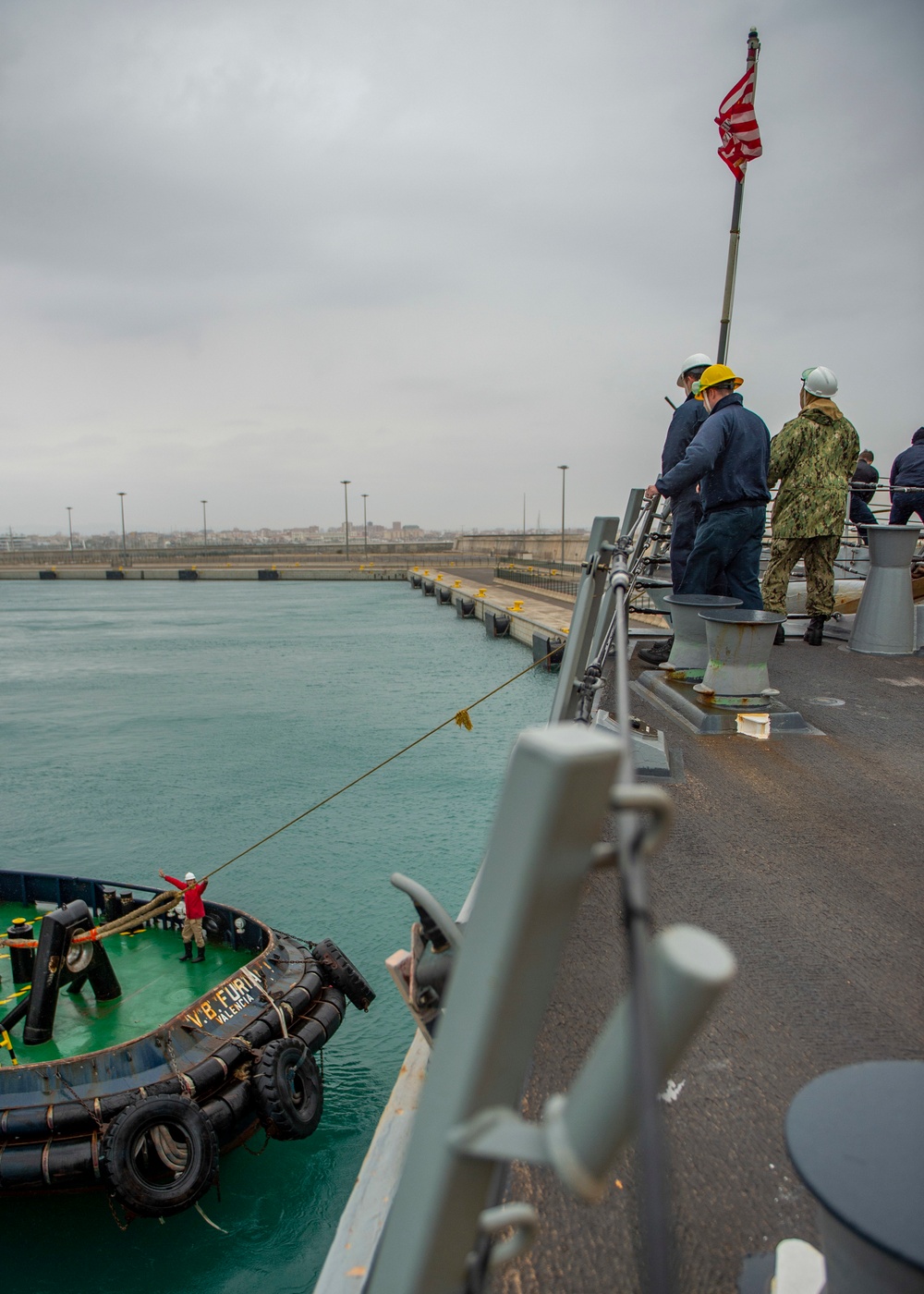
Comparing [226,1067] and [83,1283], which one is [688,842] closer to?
[226,1067]

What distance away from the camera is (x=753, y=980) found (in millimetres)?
3174

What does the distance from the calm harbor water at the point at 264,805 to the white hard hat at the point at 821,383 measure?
8.77 meters

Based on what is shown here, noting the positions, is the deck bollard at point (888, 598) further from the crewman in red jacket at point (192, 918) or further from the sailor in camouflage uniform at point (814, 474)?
the crewman in red jacket at point (192, 918)

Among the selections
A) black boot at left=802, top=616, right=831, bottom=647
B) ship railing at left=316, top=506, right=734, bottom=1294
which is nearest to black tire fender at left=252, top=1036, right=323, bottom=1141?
ship railing at left=316, top=506, right=734, bottom=1294

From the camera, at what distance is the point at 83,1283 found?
22.4 feet

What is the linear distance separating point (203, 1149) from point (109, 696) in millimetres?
27376

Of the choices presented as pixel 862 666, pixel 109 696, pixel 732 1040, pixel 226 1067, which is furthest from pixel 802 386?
pixel 109 696

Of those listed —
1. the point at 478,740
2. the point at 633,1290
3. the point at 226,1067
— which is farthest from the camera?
the point at 478,740

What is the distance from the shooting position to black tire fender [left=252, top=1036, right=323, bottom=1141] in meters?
7.50

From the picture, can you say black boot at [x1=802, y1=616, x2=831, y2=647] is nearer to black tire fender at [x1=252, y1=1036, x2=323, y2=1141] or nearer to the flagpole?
the flagpole

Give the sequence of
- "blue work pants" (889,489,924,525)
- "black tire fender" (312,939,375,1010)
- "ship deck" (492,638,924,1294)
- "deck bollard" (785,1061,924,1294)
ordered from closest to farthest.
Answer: "deck bollard" (785,1061,924,1294) → "ship deck" (492,638,924,1294) → "black tire fender" (312,939,375,1010) → "blue work pants" (889,489,924,525)

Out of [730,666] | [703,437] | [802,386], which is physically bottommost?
[730,666]

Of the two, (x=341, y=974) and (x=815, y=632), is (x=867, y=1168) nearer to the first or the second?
(x=341, y=974)

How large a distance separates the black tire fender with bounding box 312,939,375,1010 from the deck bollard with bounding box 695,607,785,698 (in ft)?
16.1
